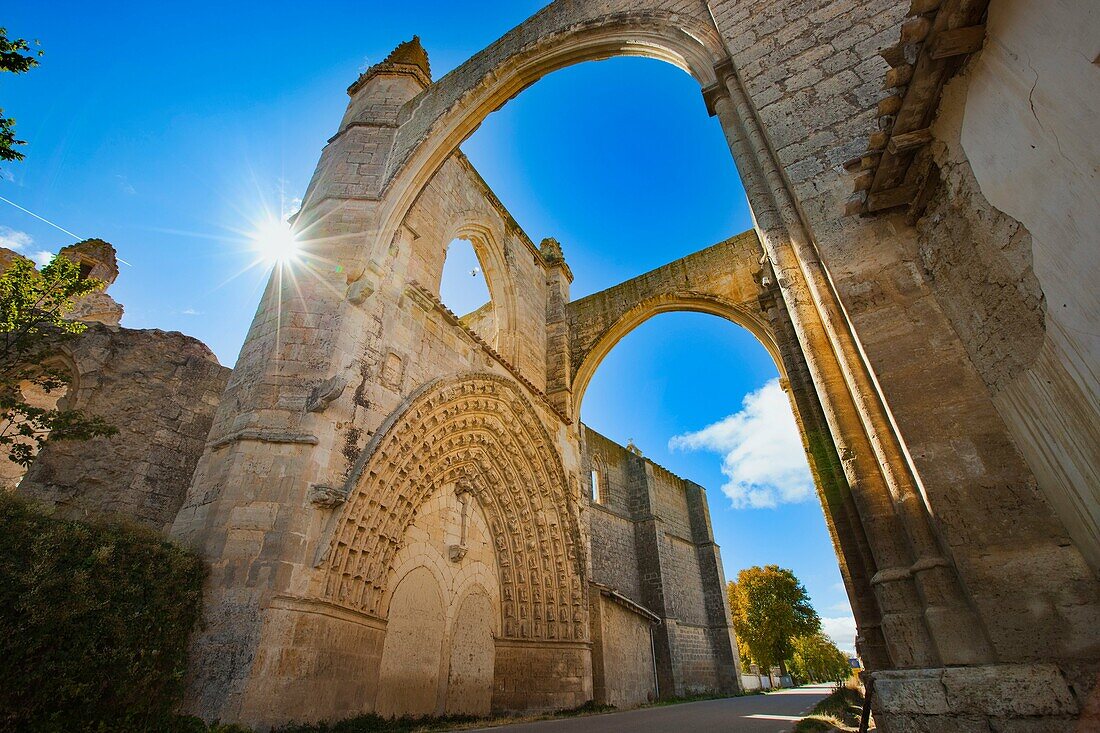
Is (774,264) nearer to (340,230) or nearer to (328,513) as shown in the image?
(328,513)

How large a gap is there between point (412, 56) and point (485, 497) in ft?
24.2

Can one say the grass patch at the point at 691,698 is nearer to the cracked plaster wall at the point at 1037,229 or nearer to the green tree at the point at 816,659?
the cracked plaster wall at the point at 1037,229

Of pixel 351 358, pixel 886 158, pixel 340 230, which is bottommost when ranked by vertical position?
pixel 886 158

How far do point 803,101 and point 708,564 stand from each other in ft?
48.4

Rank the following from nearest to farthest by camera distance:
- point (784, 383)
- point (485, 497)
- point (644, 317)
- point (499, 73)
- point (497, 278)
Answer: point (485, 497) → point (499, 73) → point (784, 383) → point (497, 278) → point (644, 317)

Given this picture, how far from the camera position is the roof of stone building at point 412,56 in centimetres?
769

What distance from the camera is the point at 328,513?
386 cm

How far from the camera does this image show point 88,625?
2.50 metres

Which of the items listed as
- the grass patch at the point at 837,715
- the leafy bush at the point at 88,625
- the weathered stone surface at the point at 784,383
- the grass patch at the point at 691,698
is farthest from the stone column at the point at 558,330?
the grass patch at the point at 691,698

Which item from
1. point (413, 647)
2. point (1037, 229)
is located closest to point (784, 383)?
point (1037, 229)

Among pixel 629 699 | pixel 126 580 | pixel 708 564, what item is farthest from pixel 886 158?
pixel 708 564

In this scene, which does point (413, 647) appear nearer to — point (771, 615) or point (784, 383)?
point (784, 383)

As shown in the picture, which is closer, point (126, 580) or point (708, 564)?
point (126, 580)

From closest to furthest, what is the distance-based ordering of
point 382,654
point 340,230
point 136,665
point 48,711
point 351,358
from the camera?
1. point 48,711
2. point 136,665
3. point 382,654
4. point 351,358
5. point 340,230
